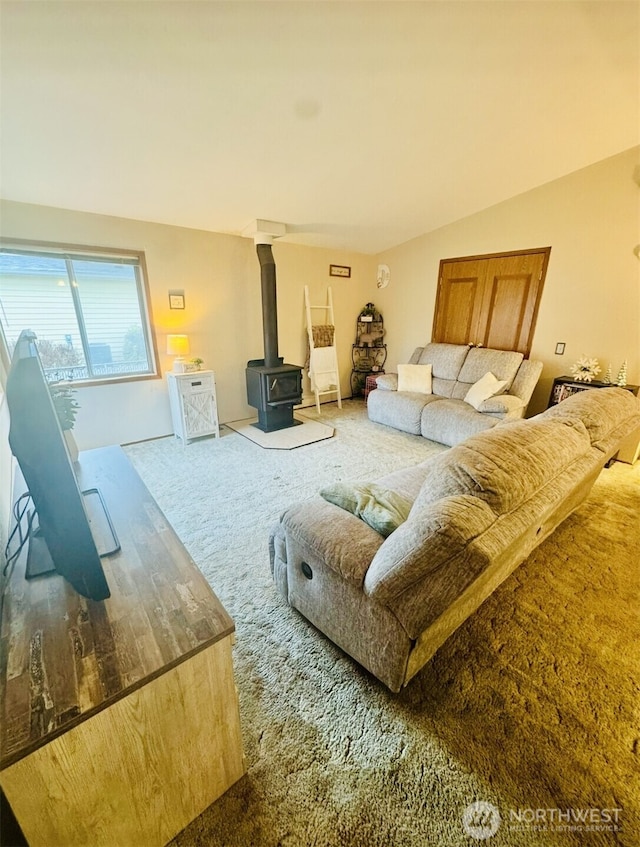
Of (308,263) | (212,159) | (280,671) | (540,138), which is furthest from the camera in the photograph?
(308,263)

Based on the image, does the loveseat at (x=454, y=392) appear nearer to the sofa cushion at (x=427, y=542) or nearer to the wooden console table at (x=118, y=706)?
the sofa cushion at (x=427, y=542)

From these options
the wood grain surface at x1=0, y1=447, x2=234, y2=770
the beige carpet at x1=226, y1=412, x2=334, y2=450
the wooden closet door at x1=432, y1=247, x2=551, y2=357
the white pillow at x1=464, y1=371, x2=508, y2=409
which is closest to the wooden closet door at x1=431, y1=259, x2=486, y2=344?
the wooden closet door at x1=432, y1=247, x2=551, y2=357

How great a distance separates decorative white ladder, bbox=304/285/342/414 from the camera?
4.75 m

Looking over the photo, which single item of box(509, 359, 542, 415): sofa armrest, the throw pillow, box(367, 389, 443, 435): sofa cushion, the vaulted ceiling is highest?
the vaulted ceiling

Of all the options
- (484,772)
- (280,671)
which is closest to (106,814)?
(280,671)

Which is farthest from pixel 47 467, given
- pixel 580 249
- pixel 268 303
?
pixel 580 249

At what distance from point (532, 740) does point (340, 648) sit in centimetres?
72

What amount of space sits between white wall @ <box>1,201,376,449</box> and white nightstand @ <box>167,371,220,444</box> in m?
0.28

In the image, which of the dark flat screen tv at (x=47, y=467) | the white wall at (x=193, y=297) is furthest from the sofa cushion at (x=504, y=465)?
the white wall at (x=193, y=297)

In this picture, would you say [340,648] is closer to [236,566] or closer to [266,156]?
[236,566]

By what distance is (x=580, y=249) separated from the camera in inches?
133

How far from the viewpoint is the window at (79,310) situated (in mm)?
2926

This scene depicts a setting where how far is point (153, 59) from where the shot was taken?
5.36 feet

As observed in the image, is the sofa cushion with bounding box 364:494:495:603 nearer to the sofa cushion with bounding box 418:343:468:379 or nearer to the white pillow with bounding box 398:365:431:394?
the white pillow with bounding box 398:365:431:394
